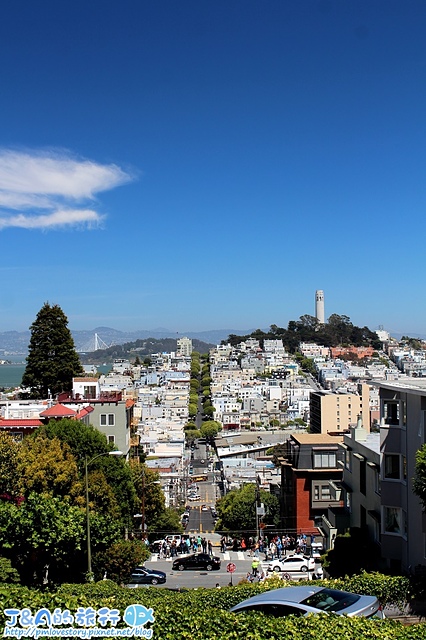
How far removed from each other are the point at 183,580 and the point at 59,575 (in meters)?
6.20

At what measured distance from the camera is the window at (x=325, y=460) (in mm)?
27516

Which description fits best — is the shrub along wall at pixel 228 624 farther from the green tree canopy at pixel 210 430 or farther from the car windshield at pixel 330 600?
the green tree canopy at pixel 210 430

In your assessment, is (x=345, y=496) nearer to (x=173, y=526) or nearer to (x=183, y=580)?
(x=183, y=580)

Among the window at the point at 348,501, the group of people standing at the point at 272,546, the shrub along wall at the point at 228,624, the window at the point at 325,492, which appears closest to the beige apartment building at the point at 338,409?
the window at the point at 325,492

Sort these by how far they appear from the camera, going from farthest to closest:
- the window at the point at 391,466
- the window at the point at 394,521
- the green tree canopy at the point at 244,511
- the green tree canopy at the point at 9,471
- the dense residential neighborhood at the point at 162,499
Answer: the green tree canopy at the point at 244,511
the green tree canopy at the point at 9,471
the window at the point at 391,466
the window at the point at 394,521
the dense residential neighborhood at the point at 162,499

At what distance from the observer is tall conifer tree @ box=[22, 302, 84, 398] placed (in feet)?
115

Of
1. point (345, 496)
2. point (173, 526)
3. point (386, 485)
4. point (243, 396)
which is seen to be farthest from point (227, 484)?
point (243, 396)

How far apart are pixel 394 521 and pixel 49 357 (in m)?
23.9

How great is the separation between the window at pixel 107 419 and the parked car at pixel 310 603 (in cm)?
2139

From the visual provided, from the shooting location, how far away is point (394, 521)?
15250mm

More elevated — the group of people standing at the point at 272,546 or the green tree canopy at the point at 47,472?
the green tree canopy at the point at 47,472

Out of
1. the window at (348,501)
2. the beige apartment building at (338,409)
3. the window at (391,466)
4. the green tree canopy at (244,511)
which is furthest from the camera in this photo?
the beige apartment building at (338,409)

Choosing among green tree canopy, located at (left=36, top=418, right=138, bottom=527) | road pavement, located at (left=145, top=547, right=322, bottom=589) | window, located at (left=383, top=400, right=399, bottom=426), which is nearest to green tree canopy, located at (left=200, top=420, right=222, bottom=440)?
green tree canopy, located at (left=36, top=418, right=138, bottom=527)

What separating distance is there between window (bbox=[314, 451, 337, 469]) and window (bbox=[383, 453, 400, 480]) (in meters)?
12.3
